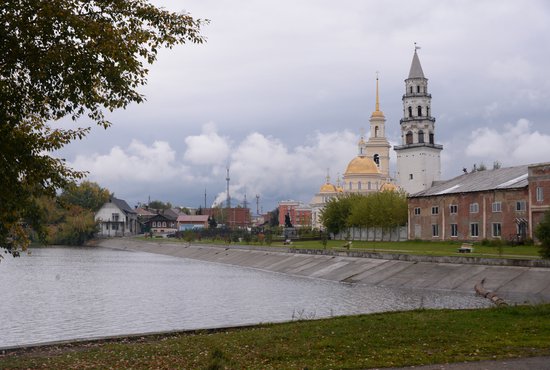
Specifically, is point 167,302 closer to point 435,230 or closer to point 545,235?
point 545,235

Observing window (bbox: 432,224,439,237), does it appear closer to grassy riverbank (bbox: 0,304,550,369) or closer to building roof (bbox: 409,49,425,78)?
grassy riverbank (bbox: 0,304,550,369)

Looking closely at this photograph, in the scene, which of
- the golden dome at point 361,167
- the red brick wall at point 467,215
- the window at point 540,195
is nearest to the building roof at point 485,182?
the red brick wall at point 467,215

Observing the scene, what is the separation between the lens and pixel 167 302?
40.0 metres

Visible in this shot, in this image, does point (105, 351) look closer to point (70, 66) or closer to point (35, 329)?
point (70, 66)

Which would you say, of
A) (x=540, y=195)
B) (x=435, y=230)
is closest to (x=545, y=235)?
(x=540, y=195)

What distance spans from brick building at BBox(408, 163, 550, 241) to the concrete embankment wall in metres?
17.2

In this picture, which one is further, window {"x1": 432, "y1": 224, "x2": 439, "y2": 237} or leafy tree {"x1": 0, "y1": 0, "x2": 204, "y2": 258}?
window {"x1": 432, "y1": 224, "x2": 439, "y2": 237}

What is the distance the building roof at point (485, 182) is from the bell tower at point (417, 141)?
160 ft

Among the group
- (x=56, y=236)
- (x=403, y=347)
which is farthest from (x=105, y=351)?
(x=56, y=236)

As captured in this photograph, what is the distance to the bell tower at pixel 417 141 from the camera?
136 meters

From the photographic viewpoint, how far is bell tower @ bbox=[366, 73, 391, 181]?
167m

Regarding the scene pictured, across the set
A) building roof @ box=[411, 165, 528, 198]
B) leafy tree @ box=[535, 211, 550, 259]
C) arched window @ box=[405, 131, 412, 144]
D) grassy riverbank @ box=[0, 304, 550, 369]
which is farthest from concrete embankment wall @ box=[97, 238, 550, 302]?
arched window @ box=[405, 131, 412, 144]

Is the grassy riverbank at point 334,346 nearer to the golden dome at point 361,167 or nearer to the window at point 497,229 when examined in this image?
the window at point 497,229

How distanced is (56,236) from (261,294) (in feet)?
371
